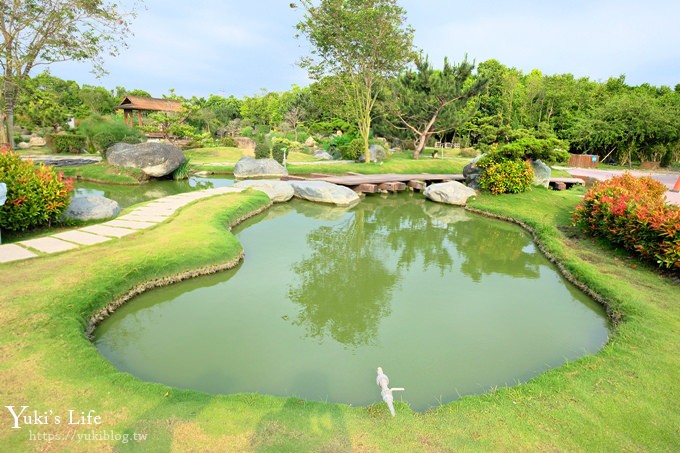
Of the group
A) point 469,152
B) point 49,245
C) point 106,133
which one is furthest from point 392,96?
point 49,245

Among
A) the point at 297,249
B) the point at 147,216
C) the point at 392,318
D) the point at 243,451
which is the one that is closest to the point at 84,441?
the point at 243,451

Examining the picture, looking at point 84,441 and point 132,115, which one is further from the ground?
point 132,115

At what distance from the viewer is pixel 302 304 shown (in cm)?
600

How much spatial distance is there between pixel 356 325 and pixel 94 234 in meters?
5.55

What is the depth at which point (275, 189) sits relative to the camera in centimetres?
1441

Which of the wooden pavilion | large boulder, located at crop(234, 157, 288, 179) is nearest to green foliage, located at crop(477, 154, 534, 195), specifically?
large boulder, located at crop(234, 157, 288, 179)

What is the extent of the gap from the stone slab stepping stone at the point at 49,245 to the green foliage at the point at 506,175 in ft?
45.2

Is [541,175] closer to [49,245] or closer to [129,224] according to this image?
[129,224]

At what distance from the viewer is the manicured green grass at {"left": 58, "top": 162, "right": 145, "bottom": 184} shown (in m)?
17.2

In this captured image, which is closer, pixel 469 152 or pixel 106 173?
pixel 106 173

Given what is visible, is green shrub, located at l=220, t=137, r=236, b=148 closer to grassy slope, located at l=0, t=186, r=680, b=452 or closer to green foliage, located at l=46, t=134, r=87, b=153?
green foliage, located at l=46, t=134, r=87, b=153

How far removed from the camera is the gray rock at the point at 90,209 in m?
8.59

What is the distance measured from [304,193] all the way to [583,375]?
11939mm

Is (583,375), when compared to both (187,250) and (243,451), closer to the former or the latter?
(243,451)
